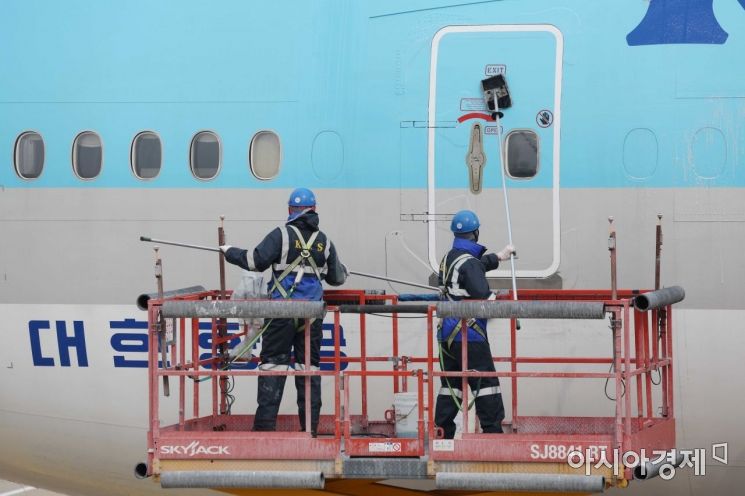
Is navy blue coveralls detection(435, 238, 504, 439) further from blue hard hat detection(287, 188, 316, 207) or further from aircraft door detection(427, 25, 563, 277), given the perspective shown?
blue hard hat detection(287, 188, 316, 207)

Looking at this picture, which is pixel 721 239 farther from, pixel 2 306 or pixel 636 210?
pixel 2 306

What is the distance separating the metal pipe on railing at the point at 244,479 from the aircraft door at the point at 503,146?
2.12m

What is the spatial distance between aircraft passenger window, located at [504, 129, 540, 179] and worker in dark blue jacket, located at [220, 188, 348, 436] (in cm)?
155

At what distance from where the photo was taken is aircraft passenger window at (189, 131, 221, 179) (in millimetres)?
8008

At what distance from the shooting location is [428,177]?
7.76 meters

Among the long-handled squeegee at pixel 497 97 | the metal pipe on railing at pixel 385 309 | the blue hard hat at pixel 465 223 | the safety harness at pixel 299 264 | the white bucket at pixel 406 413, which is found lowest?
the white bucket at pixel 406 413

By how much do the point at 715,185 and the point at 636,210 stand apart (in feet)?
1.81

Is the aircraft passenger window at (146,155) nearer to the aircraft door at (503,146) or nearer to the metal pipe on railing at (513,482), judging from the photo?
the aircraft door at (503,146)

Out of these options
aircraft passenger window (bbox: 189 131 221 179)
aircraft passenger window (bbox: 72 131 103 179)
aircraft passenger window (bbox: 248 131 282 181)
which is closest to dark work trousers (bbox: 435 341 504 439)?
aircraft passenger window (bbox: 248 131 282 181)

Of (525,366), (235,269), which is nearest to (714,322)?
(525,366)

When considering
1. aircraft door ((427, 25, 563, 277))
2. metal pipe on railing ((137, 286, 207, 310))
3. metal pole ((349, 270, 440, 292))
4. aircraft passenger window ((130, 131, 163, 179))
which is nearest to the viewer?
metal pipe on railing ((137, 286, 207, 310))

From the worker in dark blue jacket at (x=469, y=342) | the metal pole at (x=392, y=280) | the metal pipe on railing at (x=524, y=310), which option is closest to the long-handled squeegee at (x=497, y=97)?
the metal pole at (x=392, y=280)

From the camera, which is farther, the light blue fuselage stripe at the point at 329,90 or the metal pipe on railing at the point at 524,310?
the light blue fuselage stripe at the point at 329,90

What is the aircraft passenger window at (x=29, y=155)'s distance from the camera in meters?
8.23
